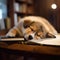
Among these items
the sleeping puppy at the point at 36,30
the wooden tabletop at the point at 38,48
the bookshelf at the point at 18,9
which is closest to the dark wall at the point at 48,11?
the bookshelf at the point at 18,9

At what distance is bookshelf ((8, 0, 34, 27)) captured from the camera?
8.70 ft

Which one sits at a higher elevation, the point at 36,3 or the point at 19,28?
the point at 36,3

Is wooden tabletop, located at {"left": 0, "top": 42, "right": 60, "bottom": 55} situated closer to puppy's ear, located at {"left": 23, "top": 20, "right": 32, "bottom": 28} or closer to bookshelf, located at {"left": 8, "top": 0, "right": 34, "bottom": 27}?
puppy's ear, located at {"left": 23, "top": 20, "right": 32, "bottom": 28}

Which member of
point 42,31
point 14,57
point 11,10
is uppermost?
point 11,10

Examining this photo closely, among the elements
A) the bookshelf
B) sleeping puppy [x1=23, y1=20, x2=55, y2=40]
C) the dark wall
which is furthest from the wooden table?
the bookshelf

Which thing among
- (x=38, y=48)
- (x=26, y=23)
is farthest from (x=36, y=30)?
(x=38, y=48)

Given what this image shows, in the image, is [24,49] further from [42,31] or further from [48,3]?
[48,3]

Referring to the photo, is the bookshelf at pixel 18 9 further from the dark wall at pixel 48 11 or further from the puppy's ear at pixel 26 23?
the puppy's ear at pixel 26 23

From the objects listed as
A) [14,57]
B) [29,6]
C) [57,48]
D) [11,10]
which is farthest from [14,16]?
[57,48]

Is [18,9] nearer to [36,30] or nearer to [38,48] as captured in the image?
[36,30]

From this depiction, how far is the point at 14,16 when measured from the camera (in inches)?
105

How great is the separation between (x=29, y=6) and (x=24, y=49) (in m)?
2.53

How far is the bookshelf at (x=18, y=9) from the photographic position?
2650 millimetres

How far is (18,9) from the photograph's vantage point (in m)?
Answer: 2.86
